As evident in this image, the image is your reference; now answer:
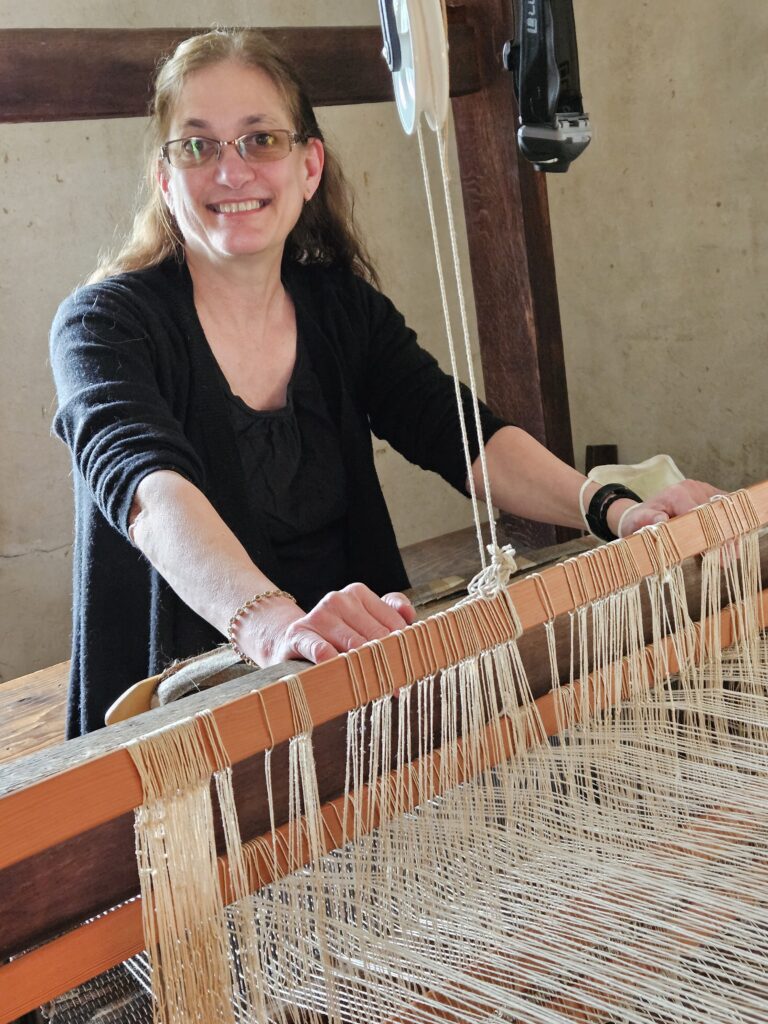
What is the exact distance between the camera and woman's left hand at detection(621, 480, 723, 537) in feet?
5.09

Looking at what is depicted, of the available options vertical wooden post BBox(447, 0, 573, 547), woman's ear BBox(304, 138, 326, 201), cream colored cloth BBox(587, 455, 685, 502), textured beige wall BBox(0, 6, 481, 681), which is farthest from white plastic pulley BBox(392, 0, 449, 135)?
textured beige wall BBox(0, 6, 481, 681)

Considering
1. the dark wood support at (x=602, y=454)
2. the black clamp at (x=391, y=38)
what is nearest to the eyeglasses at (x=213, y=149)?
the black clamp at (x=391, y=38)

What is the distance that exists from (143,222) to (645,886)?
140 cm

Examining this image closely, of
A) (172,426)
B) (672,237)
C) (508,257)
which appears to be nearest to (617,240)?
(672,237)

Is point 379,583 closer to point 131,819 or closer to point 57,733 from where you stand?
point 57,733

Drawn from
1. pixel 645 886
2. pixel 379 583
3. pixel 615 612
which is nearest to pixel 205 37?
pixel 379 583

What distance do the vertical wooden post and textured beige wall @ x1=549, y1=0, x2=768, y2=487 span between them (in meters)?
1.28

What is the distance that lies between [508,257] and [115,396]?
1.50 m

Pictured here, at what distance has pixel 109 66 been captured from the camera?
2277 mm

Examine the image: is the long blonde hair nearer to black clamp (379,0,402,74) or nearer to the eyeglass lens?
the eyeglass lens

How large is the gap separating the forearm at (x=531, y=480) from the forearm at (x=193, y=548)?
0.65m

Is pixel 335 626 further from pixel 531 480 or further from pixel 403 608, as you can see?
pixel 531 480

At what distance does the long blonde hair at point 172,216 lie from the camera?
1.81 meters

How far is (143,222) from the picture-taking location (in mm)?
1931
